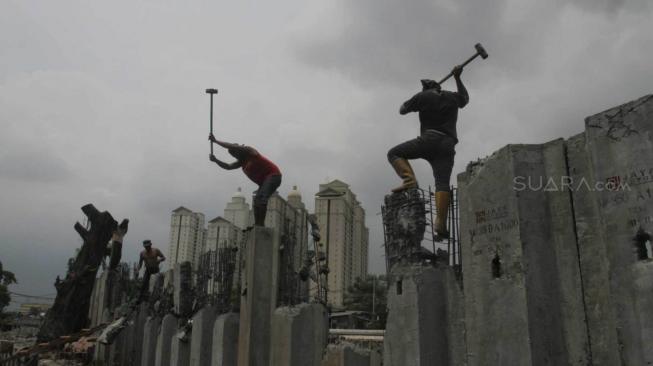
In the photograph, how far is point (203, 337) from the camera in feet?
34.1

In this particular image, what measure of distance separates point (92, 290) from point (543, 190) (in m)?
18.0

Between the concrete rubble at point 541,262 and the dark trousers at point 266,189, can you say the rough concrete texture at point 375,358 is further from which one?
the dark trousers at point 266,189

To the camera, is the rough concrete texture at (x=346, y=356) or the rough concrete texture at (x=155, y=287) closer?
the rough concrete texture at (x=346, y=356)

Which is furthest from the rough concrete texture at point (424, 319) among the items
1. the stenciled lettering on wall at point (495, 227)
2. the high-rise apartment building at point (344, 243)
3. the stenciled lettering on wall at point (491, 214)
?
the high-rise apartment building at point (344, 243)

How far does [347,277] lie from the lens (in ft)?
126

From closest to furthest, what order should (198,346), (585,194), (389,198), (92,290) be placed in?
1. (585,194)
2. (389,198)
3. (198,346)
4. (92,290)

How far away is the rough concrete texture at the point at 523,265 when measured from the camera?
5035mm

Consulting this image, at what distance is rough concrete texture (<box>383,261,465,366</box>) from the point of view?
5922mm

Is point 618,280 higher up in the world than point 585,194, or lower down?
lower down

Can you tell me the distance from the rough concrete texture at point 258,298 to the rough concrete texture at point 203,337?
4.93 ft

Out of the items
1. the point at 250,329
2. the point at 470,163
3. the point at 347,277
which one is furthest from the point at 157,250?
the point at 347,277

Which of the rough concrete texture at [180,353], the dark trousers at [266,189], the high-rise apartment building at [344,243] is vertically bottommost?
the rough concrete texture at [180,353]

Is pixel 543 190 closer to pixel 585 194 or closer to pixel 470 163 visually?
pixel 585 194

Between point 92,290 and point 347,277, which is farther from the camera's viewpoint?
point 347,277
